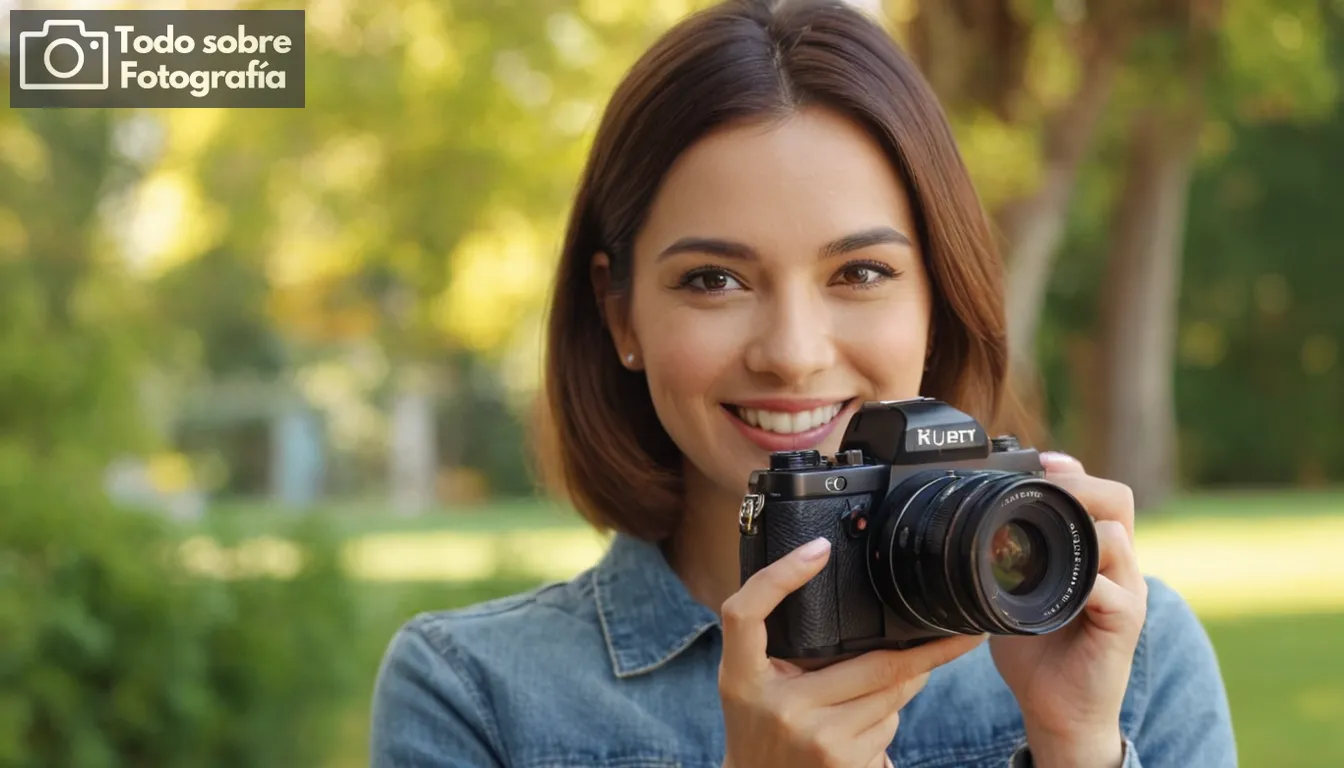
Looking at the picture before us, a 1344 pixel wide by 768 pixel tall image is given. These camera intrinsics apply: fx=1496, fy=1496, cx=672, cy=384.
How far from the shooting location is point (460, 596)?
4773mm

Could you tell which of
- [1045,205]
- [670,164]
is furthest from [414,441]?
[670,164]

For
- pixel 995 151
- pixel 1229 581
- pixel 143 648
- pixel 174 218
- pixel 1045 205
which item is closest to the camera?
pixel 143 648

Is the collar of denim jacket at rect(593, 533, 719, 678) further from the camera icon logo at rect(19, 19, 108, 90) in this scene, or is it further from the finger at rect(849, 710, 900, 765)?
the camera icon logo at rect(19, 19, 108, 90)

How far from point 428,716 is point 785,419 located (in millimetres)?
543

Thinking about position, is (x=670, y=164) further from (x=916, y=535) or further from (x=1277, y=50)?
(x=1277, y=50)

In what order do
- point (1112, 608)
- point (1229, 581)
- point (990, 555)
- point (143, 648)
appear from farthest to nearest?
1. point (1229, 581)
2. point (143, 648)
3. point (1112, 608)
4. point (990, 555)

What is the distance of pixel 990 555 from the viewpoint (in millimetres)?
1462

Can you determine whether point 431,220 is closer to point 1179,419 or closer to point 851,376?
point 851,376

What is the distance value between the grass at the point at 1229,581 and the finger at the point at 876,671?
323 centimetres

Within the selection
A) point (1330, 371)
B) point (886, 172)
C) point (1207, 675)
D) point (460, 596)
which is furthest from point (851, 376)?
point (1330, 371)

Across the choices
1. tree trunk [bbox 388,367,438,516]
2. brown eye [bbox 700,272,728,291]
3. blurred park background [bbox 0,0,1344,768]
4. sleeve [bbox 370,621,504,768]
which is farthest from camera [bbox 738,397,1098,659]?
tree trunk [bbox 388,367,438,516]

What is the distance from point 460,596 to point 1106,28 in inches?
168

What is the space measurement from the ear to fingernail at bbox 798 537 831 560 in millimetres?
399

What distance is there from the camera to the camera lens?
1441mm
